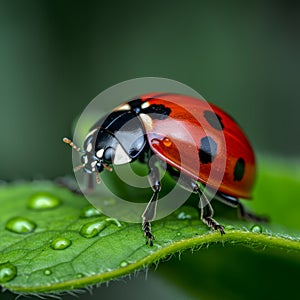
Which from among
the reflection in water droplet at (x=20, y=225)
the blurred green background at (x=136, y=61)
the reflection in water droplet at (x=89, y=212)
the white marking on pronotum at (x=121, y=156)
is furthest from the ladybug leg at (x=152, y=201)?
the blurred green background at (x=136, y=61)

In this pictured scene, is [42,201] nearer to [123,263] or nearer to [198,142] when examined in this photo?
[198,142]

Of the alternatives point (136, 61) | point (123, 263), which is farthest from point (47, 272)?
point (136, 61)

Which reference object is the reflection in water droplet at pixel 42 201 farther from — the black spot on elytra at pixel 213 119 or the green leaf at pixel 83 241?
the black spot on elytra at pixel 213 119

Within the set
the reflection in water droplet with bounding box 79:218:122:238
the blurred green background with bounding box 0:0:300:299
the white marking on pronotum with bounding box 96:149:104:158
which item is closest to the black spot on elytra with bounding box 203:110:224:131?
the white marking on pronotum with bounding box 96:149:104:158

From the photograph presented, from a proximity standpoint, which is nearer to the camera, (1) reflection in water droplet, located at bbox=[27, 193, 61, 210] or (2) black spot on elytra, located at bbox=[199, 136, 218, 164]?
(2) black spot on elytra, located at bbox=[199, 136, 218, 164]

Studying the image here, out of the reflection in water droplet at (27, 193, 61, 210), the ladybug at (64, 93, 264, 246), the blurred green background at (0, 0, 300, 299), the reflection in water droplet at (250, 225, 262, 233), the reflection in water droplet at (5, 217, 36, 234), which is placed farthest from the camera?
the blurred green background at (0, 0, 300, 299)

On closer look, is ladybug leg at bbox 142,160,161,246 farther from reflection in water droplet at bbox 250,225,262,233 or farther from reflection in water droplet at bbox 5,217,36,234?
reflection in water droplet at bbox 5,217,36,234
